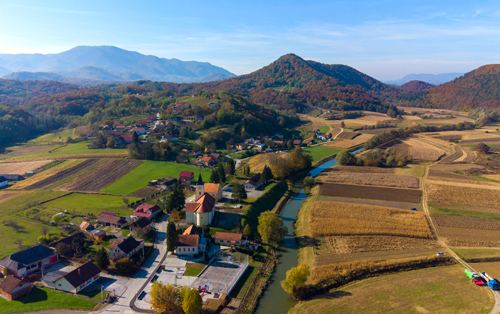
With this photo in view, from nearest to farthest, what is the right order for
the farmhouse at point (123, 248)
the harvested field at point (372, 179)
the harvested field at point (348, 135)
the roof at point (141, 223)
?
the farmhouse at point (123, 248) → the roof at point (141, 223) → the harvested field at point (372, 179) → the harvested field at point (348, 135)

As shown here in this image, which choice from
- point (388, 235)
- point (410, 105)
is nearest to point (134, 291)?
point (388, 235)

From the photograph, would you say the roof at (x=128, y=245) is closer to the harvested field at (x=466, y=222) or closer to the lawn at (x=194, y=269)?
the lawn at (x=194, y=269)

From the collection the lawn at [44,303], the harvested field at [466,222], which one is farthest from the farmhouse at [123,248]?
the harvested field at [466,222]

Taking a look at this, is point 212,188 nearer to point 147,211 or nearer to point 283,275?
point 147,211

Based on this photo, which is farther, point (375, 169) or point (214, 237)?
point (375, 169)

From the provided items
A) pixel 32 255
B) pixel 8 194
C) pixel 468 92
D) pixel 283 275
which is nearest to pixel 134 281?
pixel 32 255

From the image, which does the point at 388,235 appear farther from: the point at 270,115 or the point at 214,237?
the point at 270,115
